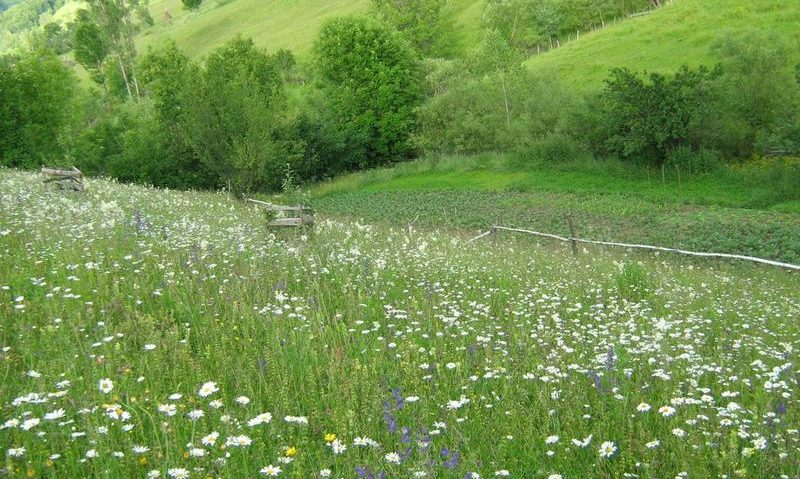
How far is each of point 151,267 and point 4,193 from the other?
8.25 metres

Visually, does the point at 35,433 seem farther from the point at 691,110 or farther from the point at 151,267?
the point at 691,110

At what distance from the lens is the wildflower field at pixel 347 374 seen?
13.7 feet

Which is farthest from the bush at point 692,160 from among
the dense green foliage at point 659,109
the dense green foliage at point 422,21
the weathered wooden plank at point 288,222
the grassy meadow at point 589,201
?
the dense green foliage at point 422,21

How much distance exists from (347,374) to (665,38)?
237 feet

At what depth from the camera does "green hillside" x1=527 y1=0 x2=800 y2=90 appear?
205 ft

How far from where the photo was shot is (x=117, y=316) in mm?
6977

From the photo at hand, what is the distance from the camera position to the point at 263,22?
445 feet

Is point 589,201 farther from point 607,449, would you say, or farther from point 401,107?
point 607,449

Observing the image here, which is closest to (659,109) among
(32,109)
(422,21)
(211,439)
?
(32,109)

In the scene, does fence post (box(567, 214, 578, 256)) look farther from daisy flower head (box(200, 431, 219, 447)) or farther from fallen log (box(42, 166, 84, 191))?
daisy flower head (box(200, 431, 219, 447))

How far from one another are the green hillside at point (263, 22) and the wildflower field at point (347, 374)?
98651 mm

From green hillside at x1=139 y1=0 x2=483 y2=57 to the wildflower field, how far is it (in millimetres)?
98651

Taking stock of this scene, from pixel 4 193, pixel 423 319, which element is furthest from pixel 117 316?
pixel 4 193

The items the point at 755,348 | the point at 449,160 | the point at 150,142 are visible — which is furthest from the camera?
the point at 449,160
